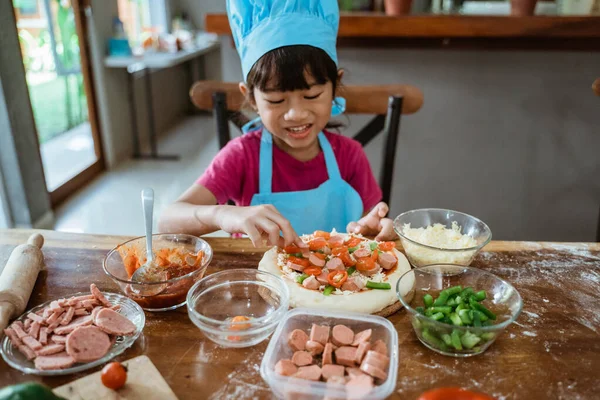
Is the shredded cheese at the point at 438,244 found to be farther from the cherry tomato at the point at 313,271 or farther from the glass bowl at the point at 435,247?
the cherry tomato at the point at 313,271

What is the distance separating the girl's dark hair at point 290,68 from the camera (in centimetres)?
121

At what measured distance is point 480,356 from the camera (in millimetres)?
800

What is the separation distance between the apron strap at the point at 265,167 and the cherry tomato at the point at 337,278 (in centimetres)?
59

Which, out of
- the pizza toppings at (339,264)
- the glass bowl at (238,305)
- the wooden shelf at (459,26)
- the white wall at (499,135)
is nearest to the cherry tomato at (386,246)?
the pizza toppings at (339,264)

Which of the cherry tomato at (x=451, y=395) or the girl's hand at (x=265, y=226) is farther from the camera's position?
the girl's hand at (x=265, y=226)

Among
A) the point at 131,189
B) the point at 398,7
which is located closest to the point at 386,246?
the point at 398,7

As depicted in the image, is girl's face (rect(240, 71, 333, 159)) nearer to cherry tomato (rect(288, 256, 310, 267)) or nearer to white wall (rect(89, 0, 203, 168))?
cherry tomato (rect(288, 256, 310, 267))

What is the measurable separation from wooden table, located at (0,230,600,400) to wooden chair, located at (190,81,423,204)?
61 cm

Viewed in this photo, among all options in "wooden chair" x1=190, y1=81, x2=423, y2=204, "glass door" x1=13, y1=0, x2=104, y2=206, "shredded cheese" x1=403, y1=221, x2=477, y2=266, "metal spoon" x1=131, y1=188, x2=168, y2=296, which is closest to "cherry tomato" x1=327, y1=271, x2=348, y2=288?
"shredded cheese" x1=403, y1=221, x2=477, y2=266

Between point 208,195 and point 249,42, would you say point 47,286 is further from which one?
point 249,42

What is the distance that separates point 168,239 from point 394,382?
0.64 meters

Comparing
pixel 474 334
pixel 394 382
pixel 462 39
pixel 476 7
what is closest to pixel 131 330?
pixel 394 382

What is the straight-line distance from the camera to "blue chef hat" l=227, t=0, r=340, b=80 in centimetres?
121

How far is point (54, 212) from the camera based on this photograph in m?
3.28
